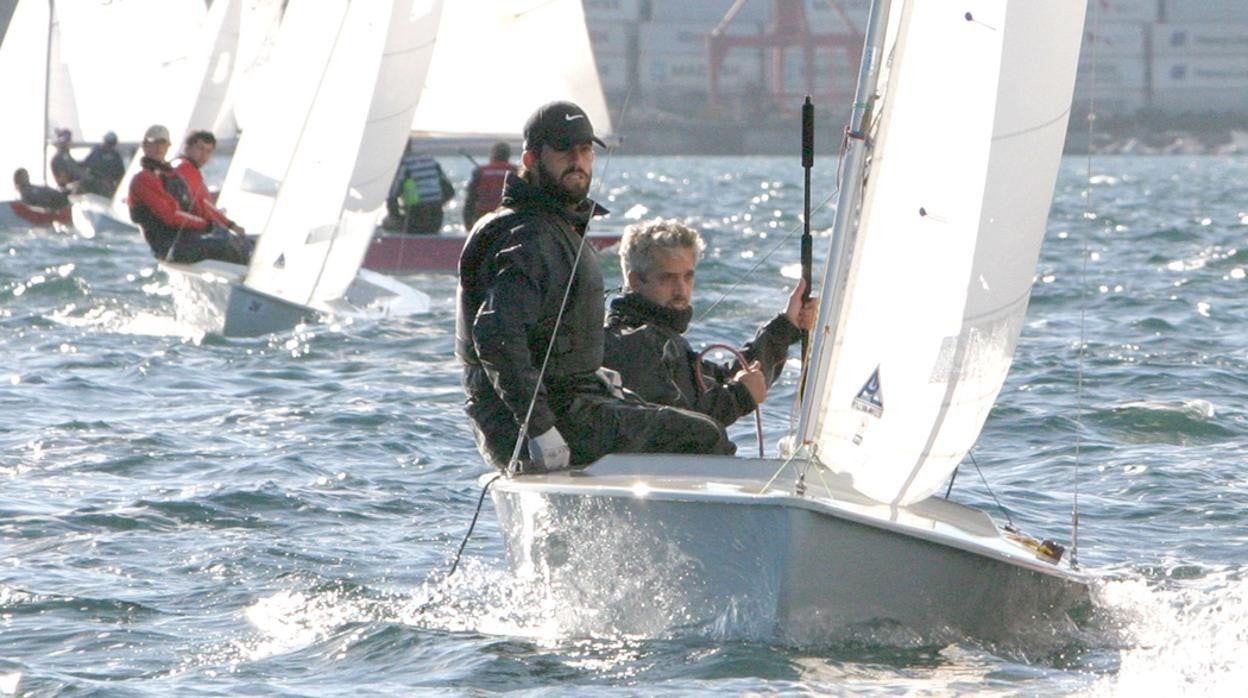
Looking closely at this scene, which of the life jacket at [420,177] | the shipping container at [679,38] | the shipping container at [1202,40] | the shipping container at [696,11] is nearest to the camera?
the life jacket at [420,177]

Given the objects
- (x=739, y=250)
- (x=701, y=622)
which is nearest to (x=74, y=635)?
(x=701, y=622)

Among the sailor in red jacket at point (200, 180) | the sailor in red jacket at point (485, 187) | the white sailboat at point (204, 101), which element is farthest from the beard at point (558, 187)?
the white sailboat at point (204, 101)

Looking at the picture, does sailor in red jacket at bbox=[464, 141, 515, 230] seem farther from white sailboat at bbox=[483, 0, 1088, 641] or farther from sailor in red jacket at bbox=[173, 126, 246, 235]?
white sailboat at bbox=[483, 0, 1088, 641]

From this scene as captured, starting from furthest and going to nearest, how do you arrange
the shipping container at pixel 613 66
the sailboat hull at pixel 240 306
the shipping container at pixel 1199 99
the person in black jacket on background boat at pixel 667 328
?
the shipping container at pixel 1199 99
the shipping container at pixel 613 66
the sailboat hull at pixel 240 306
the person in black jacket on background boat at pixel 667 328

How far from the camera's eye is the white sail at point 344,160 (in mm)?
10953

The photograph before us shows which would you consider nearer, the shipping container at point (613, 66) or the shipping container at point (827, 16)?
the shipping container at point (613, 66)

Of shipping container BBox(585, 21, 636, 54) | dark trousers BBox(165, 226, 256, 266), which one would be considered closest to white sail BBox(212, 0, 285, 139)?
dark trousers BBox(165, 226, 256, 266)

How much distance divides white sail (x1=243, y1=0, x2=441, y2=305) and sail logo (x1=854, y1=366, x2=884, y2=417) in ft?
22.2

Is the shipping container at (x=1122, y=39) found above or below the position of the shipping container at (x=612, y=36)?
above

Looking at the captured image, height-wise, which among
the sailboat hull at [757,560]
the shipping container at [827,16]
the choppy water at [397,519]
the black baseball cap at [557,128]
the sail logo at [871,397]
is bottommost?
the choppy water at [397,519]

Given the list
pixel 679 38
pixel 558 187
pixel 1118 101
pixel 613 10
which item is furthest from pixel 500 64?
pixel 1118 101

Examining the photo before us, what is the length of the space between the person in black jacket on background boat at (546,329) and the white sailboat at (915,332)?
18 cm

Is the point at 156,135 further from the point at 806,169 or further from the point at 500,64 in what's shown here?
the point at 806,169

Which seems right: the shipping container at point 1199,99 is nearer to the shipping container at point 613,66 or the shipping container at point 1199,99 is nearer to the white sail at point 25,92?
the shipping container at point 613,66
